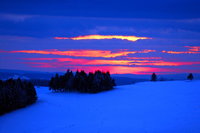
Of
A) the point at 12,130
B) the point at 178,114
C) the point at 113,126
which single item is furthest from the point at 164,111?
the point at 12,130

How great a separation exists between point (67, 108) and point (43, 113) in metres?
4.80

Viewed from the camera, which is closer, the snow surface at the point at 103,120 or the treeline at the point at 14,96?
the snow surface at the point at 103,120

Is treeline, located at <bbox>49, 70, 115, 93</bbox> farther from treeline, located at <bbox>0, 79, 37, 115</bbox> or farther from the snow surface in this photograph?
the snow surface

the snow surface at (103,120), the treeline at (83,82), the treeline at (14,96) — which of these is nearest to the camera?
the snow surface at (103,120)

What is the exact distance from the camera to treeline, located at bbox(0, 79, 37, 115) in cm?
3600

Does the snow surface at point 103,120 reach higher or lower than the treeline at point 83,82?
lower

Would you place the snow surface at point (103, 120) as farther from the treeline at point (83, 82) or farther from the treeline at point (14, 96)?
the treeline at point (83, 82)

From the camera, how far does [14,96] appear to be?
1476 inches

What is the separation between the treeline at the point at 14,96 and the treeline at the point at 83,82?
2027 cm

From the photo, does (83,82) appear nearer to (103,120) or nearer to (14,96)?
(14,96)

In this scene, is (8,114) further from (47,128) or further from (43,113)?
(47,128)

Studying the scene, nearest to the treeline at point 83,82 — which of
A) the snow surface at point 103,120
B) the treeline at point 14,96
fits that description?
the treeline at point 14,96

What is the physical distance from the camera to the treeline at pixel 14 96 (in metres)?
36.0

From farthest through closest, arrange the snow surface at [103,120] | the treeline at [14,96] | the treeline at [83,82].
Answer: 1. the treeline at [83,82]
2. the treeline at [14,96]
3. the snow surface at [103,120]
